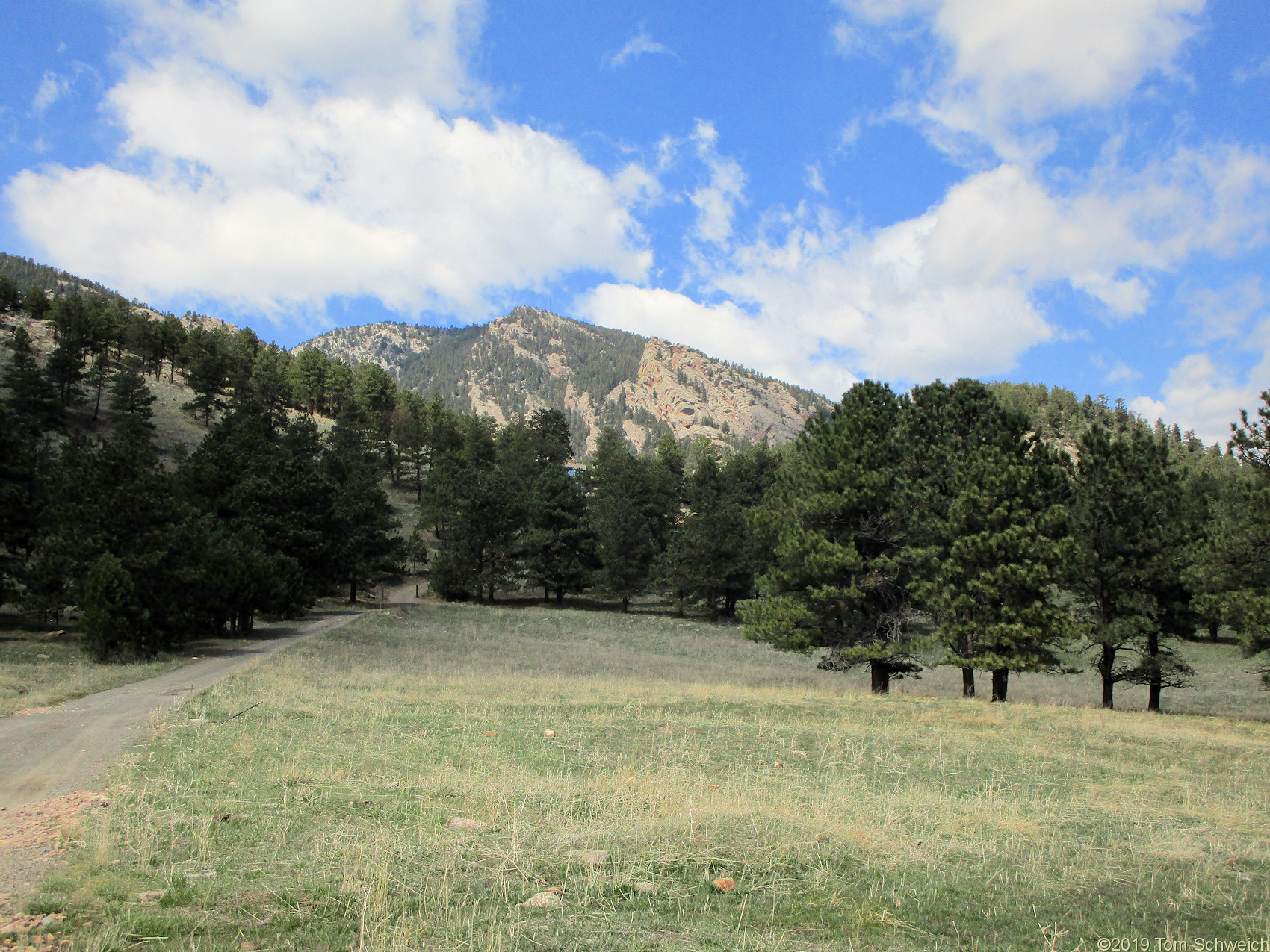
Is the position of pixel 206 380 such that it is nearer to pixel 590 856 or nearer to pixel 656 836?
pixel 656 836

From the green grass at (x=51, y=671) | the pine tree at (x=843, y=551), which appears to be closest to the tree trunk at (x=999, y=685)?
the pine tree at (x=843, y=551)

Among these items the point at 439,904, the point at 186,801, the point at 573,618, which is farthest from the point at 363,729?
the point at 573,618

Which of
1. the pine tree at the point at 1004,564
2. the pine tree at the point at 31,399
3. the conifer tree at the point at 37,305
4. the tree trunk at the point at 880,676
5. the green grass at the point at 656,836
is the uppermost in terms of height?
the conifer tree at the point at 37,305

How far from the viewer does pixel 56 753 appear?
11.6 metres

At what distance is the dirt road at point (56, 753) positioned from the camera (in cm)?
691

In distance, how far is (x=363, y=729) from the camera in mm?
13656

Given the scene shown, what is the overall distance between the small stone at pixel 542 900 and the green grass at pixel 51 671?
15.0 meters

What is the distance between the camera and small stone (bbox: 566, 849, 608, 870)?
6473mm

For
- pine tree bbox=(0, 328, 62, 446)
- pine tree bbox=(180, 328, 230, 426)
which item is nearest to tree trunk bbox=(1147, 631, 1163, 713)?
pine tree bbox=(0, 328, 62, 446)

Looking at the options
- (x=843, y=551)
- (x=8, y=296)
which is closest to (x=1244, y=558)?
(x=843, y=551)

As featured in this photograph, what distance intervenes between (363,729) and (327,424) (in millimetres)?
108124

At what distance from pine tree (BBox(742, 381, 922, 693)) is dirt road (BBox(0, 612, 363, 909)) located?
59.6 feet

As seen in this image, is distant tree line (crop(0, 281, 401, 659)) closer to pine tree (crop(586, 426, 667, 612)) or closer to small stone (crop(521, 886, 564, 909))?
pine tree (crop(586, 426, 667, 612))

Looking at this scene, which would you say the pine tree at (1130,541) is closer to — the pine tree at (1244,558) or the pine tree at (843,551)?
the pine tree at (1244,558)
